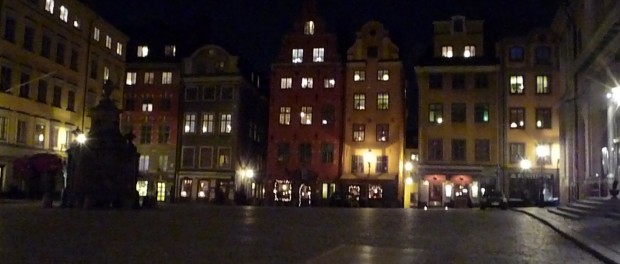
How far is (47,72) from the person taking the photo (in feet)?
186

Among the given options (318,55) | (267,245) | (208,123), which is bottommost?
(267,245)

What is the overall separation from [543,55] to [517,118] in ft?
20.1

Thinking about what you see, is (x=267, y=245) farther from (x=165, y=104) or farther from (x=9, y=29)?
(x=165, y=104)

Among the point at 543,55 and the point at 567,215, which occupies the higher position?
the point at 543,55

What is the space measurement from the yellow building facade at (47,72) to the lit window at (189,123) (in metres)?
7.15

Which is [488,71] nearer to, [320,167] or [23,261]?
[320,167]

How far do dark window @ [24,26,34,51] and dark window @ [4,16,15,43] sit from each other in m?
1.76

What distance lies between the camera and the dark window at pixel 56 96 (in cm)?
5776

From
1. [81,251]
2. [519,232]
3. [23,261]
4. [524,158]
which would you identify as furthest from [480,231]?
→ [524,158]

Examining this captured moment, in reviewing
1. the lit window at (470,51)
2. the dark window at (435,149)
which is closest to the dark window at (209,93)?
the dark window at (435,149)

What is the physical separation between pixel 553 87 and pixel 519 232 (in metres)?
41.9

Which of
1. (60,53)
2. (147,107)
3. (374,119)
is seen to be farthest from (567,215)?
(147,107)

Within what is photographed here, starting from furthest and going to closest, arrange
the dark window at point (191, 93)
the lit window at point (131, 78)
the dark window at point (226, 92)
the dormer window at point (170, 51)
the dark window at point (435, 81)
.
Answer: the dormer window at point (170, 51) < the lit window at point (131, 78) < the dark window at point (191, 93) < the dark window at point (226, 92) < the dark window at point (435, 81)

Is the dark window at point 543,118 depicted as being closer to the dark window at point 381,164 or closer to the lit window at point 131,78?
the dark window at point 381,164
